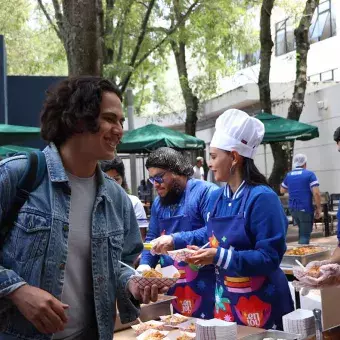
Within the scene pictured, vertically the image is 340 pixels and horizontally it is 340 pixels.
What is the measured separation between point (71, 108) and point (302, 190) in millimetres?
8116

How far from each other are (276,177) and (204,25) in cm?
523

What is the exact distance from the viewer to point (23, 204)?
1.97m

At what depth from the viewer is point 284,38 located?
2608 cm

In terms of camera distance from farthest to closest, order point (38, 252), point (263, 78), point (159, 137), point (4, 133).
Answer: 1. point (263, 78)
2. point (159, 137)
3. point (4, 133)
4. point (38, 252)

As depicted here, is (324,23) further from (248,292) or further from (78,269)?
(78,269)

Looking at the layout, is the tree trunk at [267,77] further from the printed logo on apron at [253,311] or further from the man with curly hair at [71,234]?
the man with curly hair at [71,234]

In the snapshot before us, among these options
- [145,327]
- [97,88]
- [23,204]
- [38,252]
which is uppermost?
[97,88]

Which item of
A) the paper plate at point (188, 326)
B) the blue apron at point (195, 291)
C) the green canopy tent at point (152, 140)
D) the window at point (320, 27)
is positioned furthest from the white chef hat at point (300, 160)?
the window at point (320, 27)

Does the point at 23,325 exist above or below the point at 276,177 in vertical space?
below

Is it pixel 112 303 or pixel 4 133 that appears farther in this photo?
pixel 4 133

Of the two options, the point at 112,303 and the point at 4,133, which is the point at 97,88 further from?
the point at 4,133

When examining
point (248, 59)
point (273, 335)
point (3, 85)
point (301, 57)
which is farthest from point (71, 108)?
point (248, 59)

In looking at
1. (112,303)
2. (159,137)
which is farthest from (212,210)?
(159,137)

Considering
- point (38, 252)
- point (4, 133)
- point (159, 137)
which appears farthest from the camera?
point (159, 137)
